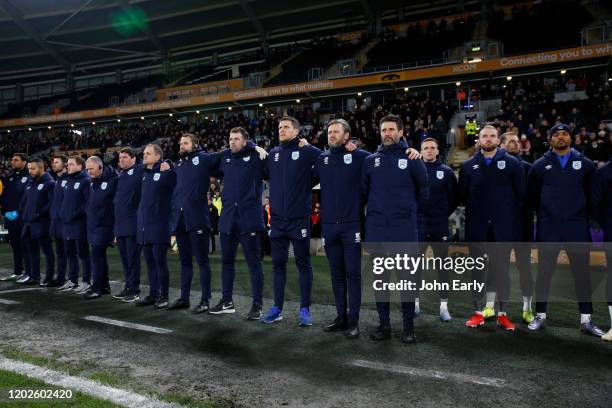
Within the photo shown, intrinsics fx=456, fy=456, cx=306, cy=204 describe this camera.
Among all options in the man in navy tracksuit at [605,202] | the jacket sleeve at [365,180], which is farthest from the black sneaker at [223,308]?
the man in navy tracksuit at [605,202]

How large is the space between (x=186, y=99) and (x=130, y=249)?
26.4m

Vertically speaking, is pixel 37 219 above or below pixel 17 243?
above

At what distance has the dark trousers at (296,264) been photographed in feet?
15.6

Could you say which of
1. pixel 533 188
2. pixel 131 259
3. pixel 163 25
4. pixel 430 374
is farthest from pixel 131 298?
pixel 163 25

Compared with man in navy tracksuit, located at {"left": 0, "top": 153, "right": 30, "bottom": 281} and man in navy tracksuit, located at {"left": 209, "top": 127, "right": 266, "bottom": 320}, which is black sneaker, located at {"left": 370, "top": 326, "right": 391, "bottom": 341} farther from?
man in navy tracksuit, located at {"left": 0, "top": 153, "right": 30, "bottom": 281}

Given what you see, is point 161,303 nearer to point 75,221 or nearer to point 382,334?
point 75,221

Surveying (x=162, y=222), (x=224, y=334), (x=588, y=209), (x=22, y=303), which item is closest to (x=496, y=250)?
(x=588, y=209)

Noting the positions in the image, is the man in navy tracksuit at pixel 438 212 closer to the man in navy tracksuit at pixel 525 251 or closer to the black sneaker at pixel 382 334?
the man in navy tracksuit at pixel 525 251

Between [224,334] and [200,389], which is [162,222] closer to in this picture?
[224,334]

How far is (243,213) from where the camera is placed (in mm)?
5102

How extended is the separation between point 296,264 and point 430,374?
6.40ft

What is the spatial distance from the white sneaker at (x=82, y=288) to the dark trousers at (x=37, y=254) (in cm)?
79

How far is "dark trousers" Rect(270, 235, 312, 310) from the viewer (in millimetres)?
4758

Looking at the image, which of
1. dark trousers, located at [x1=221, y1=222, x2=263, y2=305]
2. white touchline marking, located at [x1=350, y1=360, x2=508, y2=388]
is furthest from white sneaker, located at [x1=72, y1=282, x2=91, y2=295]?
white touchline marking, located at [x1=350, y1=360, x2=508, y2=388]
